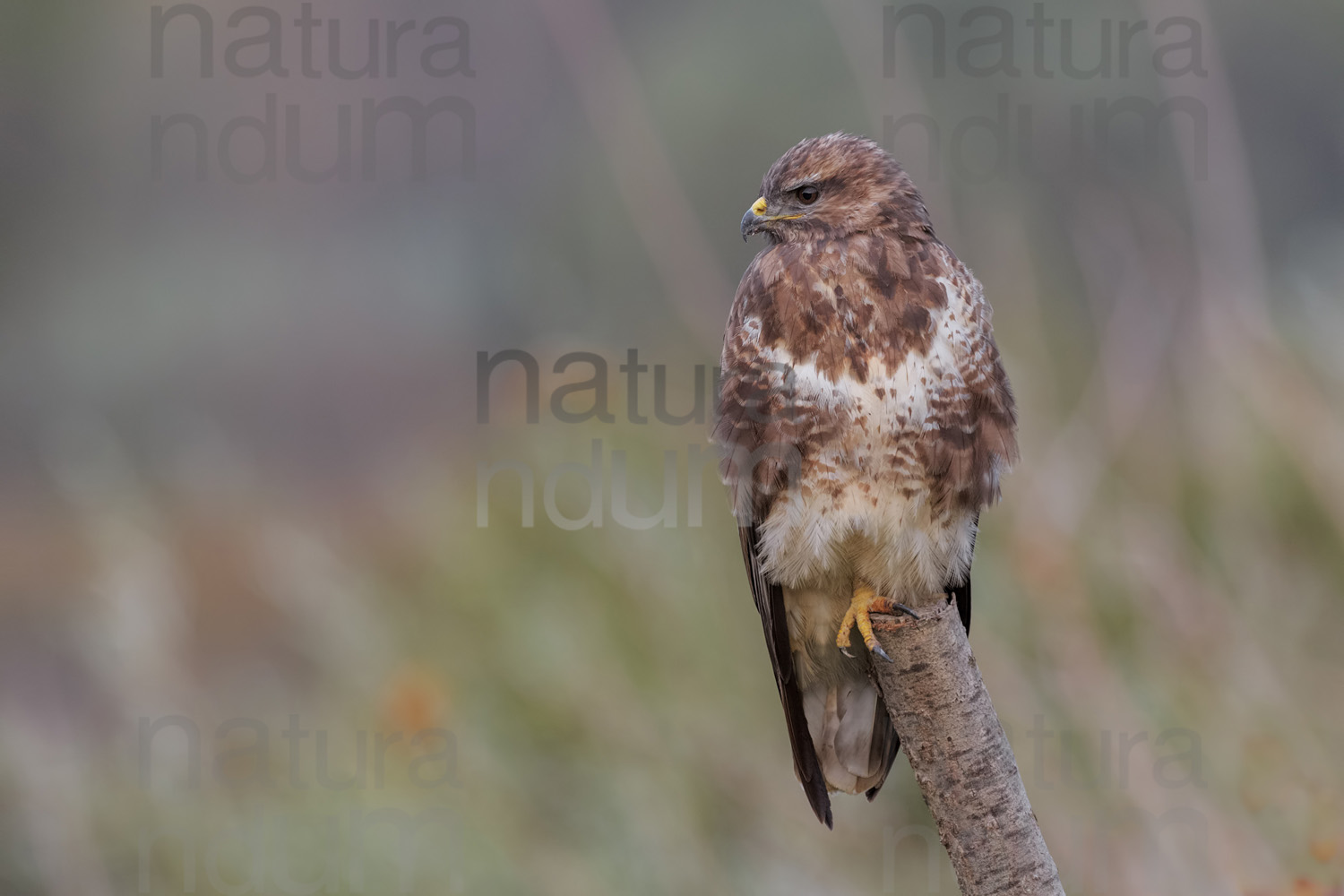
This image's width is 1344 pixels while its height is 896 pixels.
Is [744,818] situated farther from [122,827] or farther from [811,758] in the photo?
[122,827]

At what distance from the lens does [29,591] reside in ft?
17.6

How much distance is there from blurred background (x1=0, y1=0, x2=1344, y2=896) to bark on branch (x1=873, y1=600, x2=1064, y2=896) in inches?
33.3

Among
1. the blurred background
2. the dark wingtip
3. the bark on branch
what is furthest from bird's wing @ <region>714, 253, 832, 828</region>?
the blurred background

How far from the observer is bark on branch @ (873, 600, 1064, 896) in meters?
1.07

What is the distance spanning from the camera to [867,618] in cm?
136

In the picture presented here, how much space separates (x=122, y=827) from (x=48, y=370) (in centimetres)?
294

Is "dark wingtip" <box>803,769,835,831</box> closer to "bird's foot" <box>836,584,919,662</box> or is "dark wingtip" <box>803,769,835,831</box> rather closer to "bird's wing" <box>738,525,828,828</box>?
"bird's wing" <box>738,525,828,828</box>

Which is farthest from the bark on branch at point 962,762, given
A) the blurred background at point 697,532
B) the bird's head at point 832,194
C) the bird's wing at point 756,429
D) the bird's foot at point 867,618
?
the blurred background at point 697,532

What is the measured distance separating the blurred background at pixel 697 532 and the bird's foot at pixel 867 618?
2.16 feet

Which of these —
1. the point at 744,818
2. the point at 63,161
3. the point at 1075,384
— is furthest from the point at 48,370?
the point at 1075,384

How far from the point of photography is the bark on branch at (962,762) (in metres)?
1.07

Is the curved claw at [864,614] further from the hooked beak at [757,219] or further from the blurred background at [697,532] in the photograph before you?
the blurred background at [697,532]

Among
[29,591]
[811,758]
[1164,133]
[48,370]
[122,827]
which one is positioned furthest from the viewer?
[29,591]

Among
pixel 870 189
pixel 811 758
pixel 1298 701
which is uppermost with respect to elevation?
pixel 870 189
